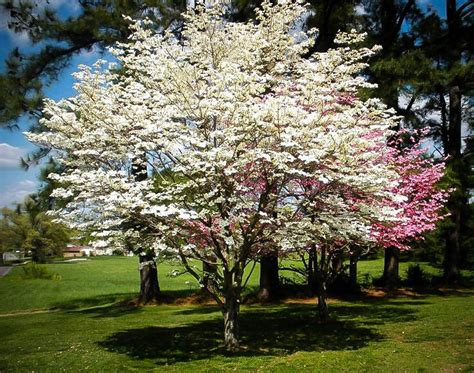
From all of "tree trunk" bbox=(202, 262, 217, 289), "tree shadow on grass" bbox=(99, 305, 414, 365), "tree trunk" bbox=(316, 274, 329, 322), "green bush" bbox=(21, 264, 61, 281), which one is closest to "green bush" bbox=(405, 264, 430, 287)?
"tree shadow on grass" bbox=(99, 305, 414, 365)

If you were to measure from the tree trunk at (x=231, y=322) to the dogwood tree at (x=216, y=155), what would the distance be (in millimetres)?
19

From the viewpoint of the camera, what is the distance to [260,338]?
31.8 feet

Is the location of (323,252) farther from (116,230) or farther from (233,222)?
(116,230)

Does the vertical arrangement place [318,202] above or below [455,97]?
below

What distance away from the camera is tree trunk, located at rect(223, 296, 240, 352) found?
323 inches

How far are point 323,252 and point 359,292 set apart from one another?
8585 mm

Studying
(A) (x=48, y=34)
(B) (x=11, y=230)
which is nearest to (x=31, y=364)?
(A) (x=48, y=34)

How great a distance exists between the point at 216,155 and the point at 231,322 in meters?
3.53

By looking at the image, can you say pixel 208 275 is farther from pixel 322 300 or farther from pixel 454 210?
pixel 454 210

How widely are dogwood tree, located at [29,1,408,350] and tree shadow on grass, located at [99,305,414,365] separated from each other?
0.86 m

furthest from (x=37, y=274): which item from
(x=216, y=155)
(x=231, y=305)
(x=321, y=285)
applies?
(x=216, y=155)

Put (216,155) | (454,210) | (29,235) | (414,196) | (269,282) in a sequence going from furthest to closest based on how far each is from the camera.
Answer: (29,235) → (454,210) → (269,282) → (414,196) → (216,155)

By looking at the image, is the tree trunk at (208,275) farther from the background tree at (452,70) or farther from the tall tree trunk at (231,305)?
the background tree at (452,70)

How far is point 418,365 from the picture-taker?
7.04 m
